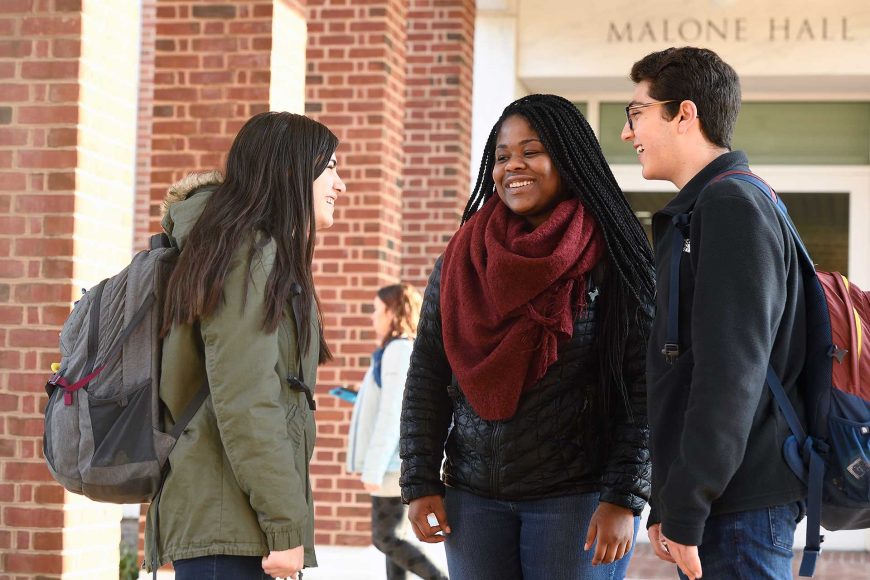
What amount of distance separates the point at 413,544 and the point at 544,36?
4947 mm

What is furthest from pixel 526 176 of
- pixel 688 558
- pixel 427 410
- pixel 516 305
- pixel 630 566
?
pixel 630 566

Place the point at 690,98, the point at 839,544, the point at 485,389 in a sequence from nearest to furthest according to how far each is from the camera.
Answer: the point at 690,98 < the point at 485,389 < the point at 839,544

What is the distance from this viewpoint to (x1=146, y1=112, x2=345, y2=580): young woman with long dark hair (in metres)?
3.04

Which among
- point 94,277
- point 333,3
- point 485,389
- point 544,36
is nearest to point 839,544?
point 544,36

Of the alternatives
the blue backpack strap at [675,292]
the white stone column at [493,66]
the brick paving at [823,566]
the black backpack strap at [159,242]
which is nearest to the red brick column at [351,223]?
the white stone column at [493,66]

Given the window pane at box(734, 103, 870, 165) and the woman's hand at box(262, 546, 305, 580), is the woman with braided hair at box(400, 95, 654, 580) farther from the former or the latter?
the window pane at box(734, 103, 870, 165)

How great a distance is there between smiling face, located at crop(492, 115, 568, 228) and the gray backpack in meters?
0.95

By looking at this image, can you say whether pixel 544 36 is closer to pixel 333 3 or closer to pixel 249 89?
pixel 333 3

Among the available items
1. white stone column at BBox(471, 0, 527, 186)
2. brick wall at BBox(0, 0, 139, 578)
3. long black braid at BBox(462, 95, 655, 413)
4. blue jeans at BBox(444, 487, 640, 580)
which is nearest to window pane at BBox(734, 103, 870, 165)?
white stone column at BBox(471, 0, 527, 186)

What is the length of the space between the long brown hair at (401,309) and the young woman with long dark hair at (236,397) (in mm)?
3243

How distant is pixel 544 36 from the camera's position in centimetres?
990

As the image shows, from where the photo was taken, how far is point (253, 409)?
9.93 ft

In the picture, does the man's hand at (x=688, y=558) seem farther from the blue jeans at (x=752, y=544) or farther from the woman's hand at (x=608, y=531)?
the woman's hand at (x=608, y=531)

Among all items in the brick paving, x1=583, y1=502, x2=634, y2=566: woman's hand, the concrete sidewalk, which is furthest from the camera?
the brick paving
